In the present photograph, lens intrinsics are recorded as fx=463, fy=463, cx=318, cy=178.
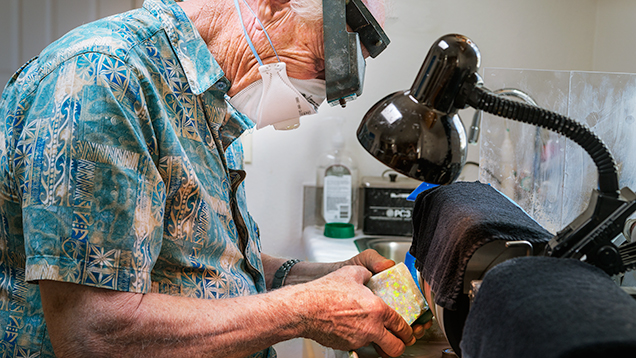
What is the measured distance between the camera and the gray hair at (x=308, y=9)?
897mm

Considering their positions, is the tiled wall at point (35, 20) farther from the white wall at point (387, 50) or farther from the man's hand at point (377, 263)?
the man's hand at point (377, 263)

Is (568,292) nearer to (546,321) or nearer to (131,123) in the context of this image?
(546,321)

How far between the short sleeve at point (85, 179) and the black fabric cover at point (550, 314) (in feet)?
1.63

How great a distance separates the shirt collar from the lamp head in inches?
14.4

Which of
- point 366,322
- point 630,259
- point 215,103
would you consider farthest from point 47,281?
point 630,259

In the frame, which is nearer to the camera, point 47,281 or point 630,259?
point 630,259

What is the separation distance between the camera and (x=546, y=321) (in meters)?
0.38

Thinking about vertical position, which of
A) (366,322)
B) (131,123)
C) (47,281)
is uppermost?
(131,123)

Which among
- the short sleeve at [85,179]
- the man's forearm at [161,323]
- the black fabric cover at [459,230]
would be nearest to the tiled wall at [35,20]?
the short sleeve at [85,179]

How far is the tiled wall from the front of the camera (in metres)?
2.24

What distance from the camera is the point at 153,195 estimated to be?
2.39ft

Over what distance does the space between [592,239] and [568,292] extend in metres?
0.14

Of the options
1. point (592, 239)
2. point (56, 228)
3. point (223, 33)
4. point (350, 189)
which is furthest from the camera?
point (350, 189)

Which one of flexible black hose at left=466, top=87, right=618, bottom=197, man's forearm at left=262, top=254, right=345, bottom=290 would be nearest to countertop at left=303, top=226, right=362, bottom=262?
man's forearm at left=262, top=254, right=345, bottom=290
